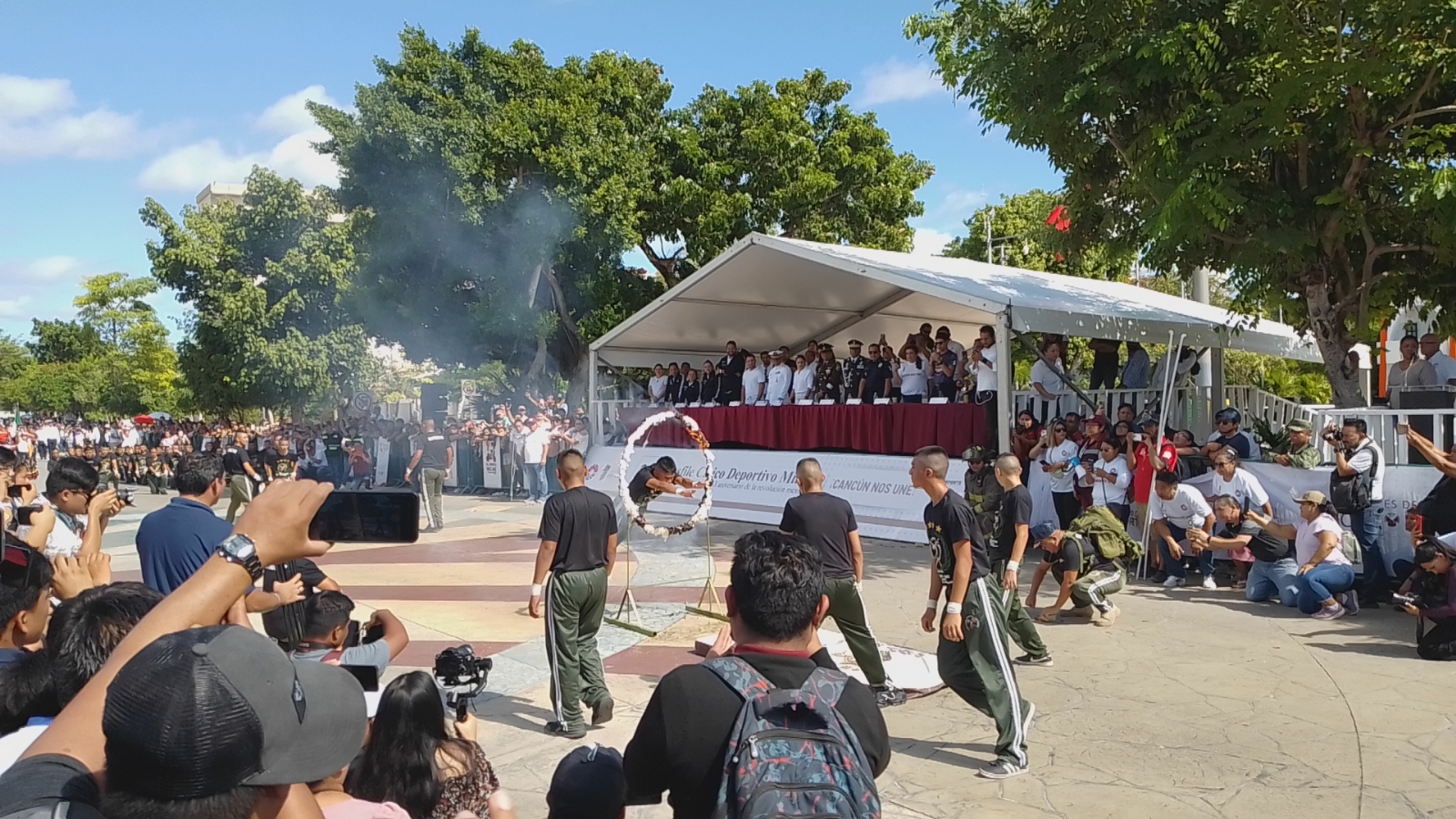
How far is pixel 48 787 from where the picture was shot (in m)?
1.54

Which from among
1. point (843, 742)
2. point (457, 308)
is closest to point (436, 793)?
point (843, 742)

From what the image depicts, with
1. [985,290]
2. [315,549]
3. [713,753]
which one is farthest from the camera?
[985,290]

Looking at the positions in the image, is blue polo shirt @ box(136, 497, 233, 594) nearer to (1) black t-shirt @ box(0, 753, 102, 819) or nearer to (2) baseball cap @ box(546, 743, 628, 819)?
(2) baseball cap @ box(546, 743, 628, 819)

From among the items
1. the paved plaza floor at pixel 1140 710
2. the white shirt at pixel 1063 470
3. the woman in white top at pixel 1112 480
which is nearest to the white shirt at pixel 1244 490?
the paved plaza floor at pixel 1140 710

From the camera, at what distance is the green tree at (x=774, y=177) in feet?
91.9

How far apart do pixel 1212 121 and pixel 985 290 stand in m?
3.58

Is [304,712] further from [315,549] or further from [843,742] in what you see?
[843,742]

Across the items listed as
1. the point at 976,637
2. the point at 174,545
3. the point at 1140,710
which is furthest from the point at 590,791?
the point at 1140,710

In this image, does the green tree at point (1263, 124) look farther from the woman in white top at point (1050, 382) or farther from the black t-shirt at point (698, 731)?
the black t-shirt at point (698, 731)

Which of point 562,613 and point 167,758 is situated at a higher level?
point 167,758

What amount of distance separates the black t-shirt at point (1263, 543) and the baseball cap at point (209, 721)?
9997 mm

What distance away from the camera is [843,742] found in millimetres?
2123

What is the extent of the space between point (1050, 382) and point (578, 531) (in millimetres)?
10212

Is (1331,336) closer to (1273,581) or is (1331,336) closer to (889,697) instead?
(1273,581)
